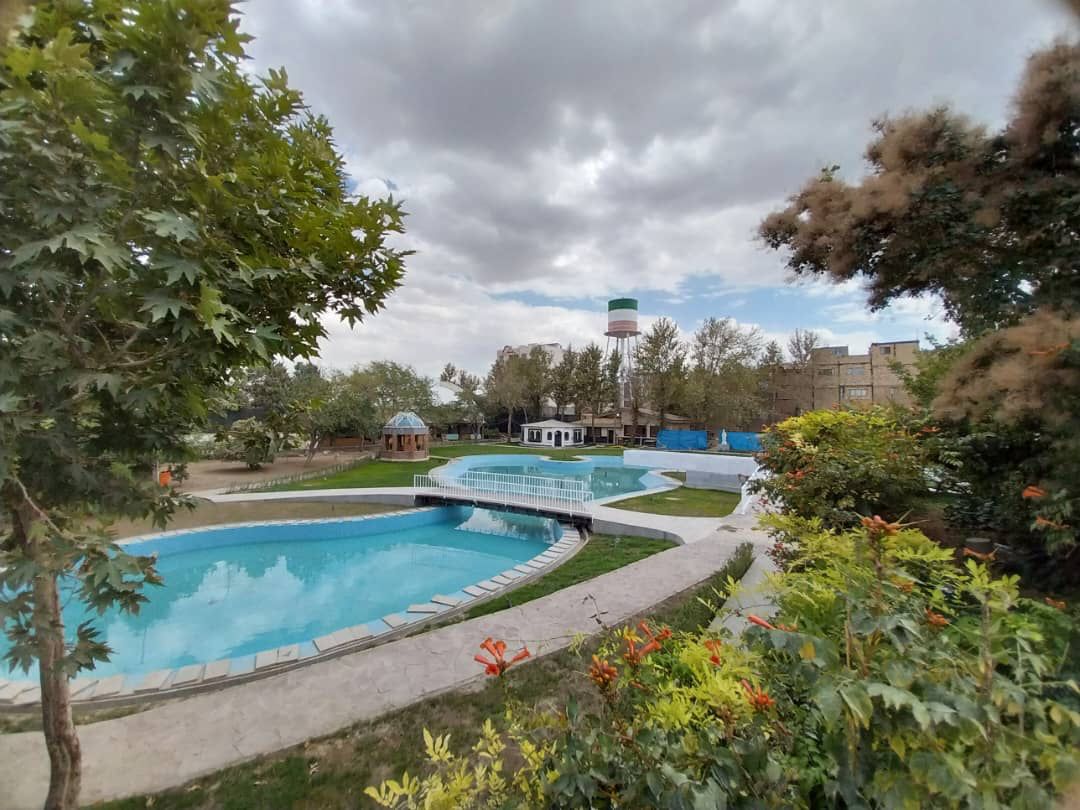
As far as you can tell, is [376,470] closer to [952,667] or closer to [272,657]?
[272,657]

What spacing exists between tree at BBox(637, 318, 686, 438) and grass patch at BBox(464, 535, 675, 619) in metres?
22.9

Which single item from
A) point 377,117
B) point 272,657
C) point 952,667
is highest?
point 377,117

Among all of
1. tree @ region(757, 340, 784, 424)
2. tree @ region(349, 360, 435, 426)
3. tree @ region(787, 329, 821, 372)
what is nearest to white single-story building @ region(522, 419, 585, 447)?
tree @ region(349, 360, 435, 426)

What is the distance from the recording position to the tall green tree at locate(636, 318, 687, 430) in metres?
31.1

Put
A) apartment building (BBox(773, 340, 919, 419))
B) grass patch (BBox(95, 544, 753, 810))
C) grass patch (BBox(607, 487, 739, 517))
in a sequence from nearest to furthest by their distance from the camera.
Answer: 1. grass patch (BBox(95, 544, 753, 810))
2. grass patch (BBox(607, 487, 739, 517))
3. apartment building (BBox(773, 340, 919, 419))

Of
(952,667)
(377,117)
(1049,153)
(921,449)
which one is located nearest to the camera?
(952,667)

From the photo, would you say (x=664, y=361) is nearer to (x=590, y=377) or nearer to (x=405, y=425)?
(x=590, y=377)

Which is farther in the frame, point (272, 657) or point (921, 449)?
point (272, 657)

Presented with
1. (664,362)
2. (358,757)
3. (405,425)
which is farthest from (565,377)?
(358,757)

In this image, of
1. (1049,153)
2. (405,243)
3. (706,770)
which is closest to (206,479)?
(405,243)

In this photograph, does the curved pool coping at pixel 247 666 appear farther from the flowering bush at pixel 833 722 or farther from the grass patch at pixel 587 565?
the flowering bush at pixel 833 722

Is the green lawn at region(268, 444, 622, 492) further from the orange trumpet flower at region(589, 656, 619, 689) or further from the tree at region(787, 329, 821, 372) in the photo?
the tree at region(787, 329, 821, 372)

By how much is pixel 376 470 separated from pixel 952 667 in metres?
20.3

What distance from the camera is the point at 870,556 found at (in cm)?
125
